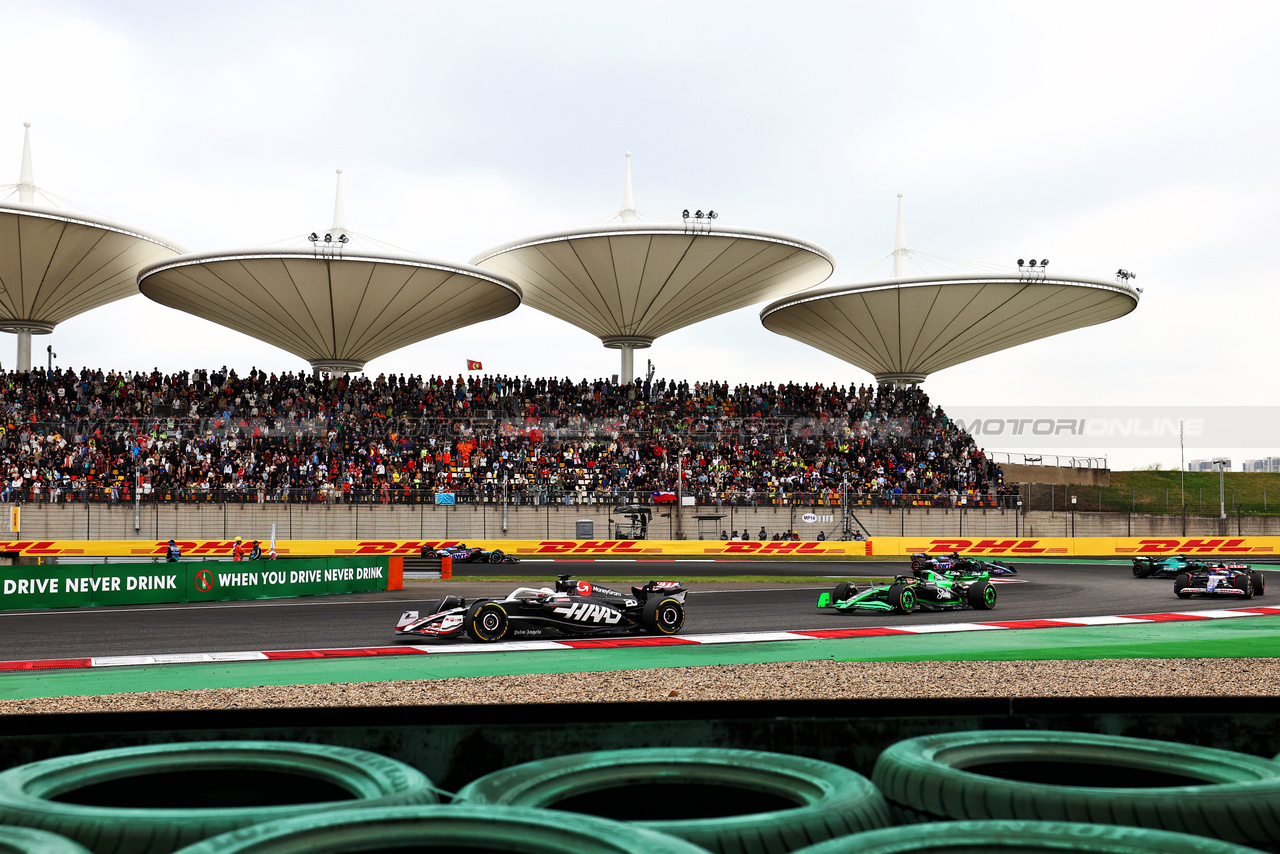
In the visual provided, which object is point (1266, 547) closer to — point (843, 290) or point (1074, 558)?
point (1074, 558)

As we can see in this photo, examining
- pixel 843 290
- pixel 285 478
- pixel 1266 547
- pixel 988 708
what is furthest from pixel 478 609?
pixel 843 290

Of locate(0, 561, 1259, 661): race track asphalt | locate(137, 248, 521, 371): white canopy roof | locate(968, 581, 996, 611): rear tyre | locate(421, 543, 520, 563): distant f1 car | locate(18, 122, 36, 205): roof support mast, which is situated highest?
locate(18, 122, 36, 205): roof support mast

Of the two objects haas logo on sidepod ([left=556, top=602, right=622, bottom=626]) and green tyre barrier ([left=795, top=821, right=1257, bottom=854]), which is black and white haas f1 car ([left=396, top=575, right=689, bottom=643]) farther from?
green tyre barrier ([left=795, top=821, right=1257, bottom=854])

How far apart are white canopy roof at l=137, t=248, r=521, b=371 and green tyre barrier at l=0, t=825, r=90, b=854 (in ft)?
168

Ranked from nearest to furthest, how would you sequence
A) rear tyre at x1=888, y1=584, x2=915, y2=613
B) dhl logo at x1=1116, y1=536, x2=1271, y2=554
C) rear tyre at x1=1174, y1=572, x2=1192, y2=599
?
1. rear tyre at x1=888, y1=584, x2=915, y2=613
2. rear tyre at x1=1174, y1=572, x2=1192, y2=599
3. dhl logo at x1=1116, y1=536, x2=1271, y2=554

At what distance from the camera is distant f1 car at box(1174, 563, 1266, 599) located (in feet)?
74.0

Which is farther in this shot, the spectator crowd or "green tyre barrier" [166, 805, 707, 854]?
the spectator crowd

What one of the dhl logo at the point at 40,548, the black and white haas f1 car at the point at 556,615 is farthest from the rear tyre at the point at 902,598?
the dhl logo at the point at 40,548

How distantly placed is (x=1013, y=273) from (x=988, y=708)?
55668 mm

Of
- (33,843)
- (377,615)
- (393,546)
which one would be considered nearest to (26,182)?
(393,546)

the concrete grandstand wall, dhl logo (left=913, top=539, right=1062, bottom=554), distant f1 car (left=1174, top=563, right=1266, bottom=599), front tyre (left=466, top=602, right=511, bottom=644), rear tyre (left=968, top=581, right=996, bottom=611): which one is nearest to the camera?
front tyre (left=466, top=602, right=511, bottom=644)

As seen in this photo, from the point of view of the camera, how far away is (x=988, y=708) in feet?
15.5

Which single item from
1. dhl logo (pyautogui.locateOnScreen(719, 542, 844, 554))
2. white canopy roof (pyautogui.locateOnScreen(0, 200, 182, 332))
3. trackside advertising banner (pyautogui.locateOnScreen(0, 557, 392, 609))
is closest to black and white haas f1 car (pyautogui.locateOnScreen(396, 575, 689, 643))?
trackside advertising banner (pyautogui.locateOnScreen(0, 557, 392, 609))

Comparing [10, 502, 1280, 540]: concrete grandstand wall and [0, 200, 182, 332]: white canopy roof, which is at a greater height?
[0, 200, 182, 332]: white canopy roof
